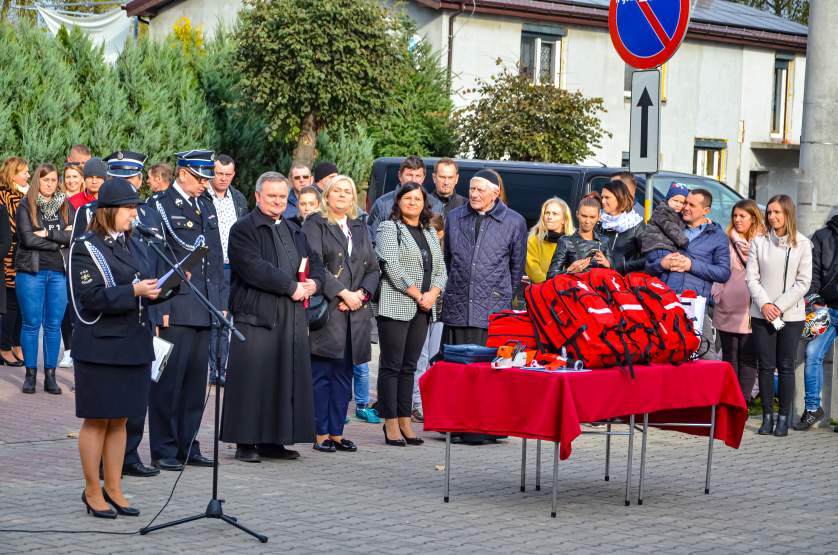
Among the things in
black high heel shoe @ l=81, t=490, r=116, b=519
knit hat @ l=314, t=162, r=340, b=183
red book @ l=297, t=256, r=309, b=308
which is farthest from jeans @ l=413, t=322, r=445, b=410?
black high heel shoe @ l=81, t=490, r=116, b=519

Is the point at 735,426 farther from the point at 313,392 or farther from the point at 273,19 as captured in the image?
the point at 273,19

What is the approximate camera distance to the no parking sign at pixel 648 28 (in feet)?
35.1

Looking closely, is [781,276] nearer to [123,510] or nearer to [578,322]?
[578,322]

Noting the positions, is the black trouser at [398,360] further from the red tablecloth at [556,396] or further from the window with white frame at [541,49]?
the window with white frame at [541,49]

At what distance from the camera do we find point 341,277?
10633mm

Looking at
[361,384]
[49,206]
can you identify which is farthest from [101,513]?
[49,206]

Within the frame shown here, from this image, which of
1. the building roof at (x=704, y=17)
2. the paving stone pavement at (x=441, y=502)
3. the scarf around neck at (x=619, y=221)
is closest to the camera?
the paving stone pavement at (x=441, y=502)

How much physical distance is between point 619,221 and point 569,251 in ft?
2.04

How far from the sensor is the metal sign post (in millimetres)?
10562

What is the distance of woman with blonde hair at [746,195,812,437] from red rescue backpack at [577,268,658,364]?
3.60 m

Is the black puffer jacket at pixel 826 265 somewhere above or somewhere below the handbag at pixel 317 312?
above

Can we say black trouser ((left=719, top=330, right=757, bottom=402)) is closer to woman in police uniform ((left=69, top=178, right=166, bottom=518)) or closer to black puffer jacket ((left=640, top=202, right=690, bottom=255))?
black puffer jacket ((left=640, top=202, right=690, bottom=255))

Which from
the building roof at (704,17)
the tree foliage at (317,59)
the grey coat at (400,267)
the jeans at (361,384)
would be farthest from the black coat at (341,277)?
the building roof at (704,17)

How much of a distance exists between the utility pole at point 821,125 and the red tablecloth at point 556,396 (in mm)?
4515
